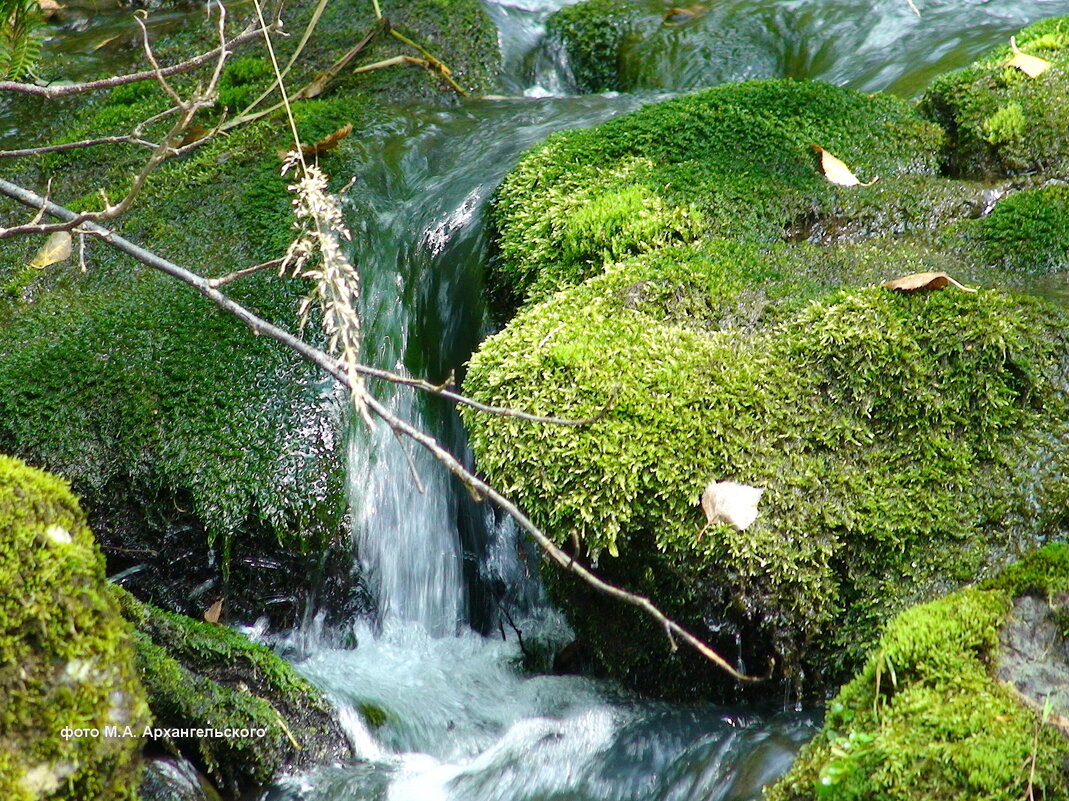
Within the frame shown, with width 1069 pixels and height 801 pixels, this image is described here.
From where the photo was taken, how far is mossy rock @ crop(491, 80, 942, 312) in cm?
387

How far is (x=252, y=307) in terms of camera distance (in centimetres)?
429

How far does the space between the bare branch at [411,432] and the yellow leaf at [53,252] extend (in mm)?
1767

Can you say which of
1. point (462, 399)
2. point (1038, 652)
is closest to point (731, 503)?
point (1038, 652)

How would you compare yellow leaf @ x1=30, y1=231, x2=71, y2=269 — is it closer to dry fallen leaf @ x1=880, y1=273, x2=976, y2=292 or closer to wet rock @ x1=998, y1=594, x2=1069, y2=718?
dry fallen leaf @ x1=880, y1=273, x2=976, y2=292

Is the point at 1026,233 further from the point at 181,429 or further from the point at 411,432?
the point at 181,429

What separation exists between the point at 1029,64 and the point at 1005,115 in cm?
53

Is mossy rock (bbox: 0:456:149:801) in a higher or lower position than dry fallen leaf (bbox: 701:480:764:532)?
higher

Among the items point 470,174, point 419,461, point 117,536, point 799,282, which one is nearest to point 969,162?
point 799,282

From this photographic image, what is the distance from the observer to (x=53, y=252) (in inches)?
185

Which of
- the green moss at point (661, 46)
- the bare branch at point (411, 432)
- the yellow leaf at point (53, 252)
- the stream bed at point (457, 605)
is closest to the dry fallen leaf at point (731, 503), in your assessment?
the bare branch at point (411, 432)

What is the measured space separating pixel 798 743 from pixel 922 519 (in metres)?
0.79

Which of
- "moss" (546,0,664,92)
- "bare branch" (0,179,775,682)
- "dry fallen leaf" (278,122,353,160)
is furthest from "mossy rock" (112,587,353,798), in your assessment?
"moss" (546,0,664,92)

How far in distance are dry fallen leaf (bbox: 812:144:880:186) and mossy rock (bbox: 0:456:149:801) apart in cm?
333

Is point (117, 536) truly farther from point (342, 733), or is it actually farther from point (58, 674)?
point (58, 674)
